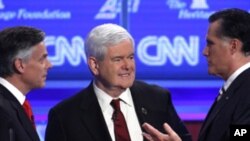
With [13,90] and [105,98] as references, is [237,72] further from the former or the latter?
[13,90]

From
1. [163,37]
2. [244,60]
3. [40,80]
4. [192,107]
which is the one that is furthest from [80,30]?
[244,60]

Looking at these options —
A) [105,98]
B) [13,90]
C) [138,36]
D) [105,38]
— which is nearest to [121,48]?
[105,38]

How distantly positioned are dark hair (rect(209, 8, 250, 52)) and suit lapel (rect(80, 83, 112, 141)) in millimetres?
611

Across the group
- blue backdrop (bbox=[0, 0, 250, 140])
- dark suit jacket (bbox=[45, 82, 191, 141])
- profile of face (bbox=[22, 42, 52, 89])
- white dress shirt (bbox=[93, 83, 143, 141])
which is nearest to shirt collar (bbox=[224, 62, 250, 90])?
dark suit jacket (bbox=[45, 82, 191, 141])

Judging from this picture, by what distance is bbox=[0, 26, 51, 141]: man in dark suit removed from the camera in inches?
124

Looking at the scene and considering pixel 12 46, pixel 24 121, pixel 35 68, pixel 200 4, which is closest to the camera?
pixel 24 121

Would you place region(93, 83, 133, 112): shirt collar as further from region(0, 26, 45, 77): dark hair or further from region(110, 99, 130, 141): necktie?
region(0, 26, 45, 77): dark hair

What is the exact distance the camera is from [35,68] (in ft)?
11.1

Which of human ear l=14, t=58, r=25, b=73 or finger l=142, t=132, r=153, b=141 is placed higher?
human ear l=14, t=58, r=25, b=73

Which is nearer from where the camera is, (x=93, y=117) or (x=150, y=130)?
(x=150, y=130)

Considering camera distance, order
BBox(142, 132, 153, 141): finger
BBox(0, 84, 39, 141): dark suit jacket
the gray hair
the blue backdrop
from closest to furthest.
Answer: BBox(0, 84, 39, 141): dark suit jacket → BBox(142, 132, 153, 141): finger → the gray hair → the blue backdrop

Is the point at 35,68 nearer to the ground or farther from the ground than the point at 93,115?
farther from the ground

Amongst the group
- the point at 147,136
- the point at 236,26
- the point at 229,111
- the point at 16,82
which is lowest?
the point at 147,136

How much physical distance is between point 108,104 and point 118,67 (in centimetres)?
17
